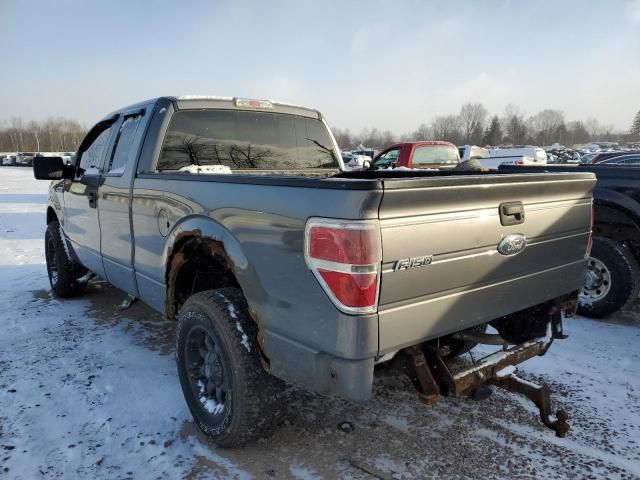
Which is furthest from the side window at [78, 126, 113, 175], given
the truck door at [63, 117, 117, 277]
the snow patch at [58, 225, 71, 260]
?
the snow patch at [58, 225, 71, 260]

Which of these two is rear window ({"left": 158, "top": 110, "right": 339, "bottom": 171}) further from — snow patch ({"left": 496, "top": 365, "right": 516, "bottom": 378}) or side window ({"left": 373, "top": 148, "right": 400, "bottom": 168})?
side window ({"left": 373, "top": 148, "right": 400, "bottom": 168})

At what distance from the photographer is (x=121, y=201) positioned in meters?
3.69

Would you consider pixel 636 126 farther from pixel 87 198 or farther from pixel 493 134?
pixel 87 198

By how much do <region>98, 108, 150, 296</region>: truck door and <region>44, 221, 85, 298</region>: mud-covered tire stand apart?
1468 millimetres

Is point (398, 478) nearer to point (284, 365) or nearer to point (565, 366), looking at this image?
point (284, 365)

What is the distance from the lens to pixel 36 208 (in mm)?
14508

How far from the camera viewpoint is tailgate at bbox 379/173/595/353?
1.93 m

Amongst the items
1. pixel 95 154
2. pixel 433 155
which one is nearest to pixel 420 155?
pixel 433 155

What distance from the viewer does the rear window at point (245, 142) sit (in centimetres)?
363

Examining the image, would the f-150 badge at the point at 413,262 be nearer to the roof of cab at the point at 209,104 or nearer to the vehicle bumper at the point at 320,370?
the vehicle bumper at the point at 320,370

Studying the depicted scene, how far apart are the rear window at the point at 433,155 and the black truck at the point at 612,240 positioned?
6994 mm

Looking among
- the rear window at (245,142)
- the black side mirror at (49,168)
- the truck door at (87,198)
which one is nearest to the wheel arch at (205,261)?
the rear window at (245,142)

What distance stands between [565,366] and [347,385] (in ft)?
8.44

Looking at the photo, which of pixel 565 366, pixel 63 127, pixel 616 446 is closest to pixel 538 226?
pixel 616 446
